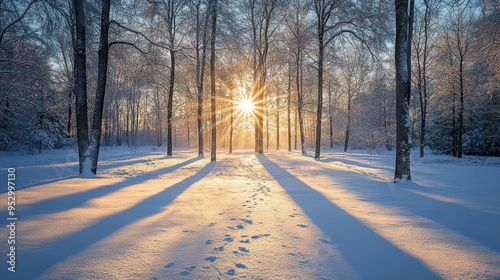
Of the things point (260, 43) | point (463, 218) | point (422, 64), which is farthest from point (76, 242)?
point (422, 64)

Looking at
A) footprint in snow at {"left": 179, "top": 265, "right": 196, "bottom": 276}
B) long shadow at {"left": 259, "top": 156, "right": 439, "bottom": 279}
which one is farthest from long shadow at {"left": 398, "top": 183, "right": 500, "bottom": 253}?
footprint in snow at {"left": 179, "top": 265, "right": 196, "bottom": 276}

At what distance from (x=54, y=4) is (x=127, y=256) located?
366 inches

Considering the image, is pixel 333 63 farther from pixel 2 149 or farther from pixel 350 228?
pixel 2 149

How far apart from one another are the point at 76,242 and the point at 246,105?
21363mm

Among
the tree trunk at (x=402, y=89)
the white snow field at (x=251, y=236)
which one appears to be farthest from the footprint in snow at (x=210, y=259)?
the tree trunk at (x=402, y=89)

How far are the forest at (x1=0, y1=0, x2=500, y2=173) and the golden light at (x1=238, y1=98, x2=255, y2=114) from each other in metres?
0.16

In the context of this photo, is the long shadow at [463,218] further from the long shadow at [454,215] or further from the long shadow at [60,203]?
the long shadow at [60,203]

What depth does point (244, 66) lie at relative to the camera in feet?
67.5

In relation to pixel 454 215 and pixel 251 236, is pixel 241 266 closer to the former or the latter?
pixel 251 236

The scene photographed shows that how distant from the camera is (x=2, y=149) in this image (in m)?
16.5

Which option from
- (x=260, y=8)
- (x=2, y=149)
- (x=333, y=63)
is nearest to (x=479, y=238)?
(x=333, y=63)

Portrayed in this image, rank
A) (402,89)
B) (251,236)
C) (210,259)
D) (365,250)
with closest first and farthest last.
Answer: (210,259) → (365,250) → (251,236) → (402,89)

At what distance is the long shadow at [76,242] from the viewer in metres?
1.74

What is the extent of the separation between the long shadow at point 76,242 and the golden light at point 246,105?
735 inches
